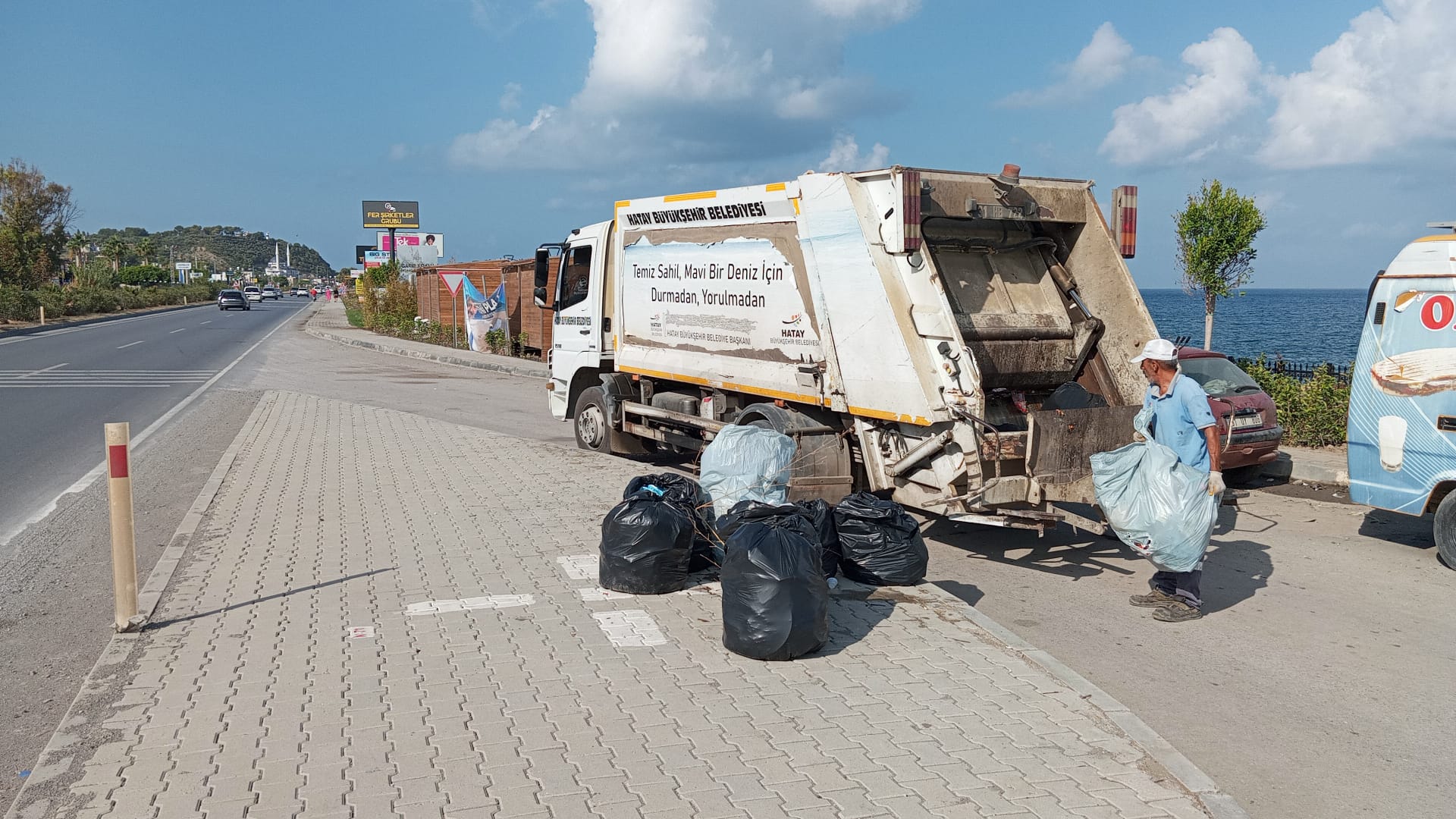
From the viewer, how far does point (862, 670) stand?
5031 mm

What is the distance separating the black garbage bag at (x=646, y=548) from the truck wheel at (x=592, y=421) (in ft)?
19.0

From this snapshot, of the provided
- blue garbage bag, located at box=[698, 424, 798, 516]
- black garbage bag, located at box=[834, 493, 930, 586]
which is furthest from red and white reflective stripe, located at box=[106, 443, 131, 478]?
black garbage bag, located at box=[834, 493, 930, 586]

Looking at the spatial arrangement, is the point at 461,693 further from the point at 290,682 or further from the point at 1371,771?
the point at 1371,771

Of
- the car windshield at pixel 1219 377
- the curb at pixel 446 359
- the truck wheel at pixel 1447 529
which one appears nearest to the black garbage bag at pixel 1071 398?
the truck wheel at pixel 1447 529

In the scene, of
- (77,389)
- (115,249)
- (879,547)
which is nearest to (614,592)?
(879,547)

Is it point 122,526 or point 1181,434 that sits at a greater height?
point 1181,434

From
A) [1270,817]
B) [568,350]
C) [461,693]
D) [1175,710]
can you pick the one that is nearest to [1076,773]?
[1270,817]

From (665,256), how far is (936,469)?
4.39 meters

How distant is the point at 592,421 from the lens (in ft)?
40.9

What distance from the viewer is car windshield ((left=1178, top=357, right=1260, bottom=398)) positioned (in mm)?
10344

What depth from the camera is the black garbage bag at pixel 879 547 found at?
6.36 meters

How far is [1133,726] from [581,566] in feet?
12.1

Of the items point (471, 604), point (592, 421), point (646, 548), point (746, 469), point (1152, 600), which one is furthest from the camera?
point (592, 421)

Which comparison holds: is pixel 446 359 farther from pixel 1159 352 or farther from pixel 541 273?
pixel 1159 352
